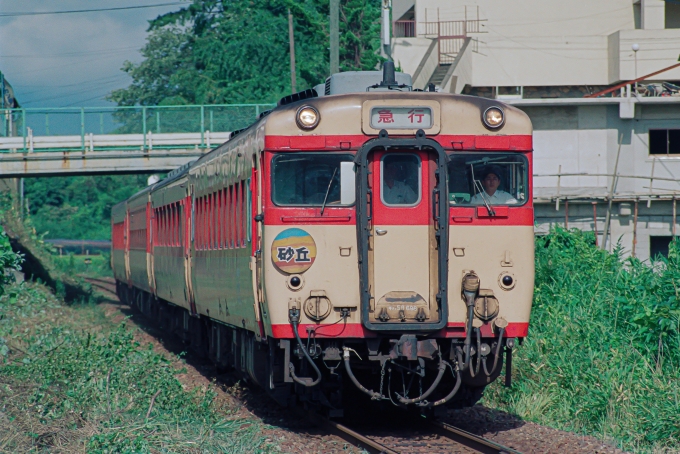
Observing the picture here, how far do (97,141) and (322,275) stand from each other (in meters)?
20.3

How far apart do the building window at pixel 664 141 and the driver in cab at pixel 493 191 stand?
1878 cm

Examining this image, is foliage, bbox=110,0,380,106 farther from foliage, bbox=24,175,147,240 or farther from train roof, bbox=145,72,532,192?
train roof, bbox=145,72,532,192

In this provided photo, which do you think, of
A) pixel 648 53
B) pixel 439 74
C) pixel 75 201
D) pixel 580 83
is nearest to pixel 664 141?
pixel 648 53

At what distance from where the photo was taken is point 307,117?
8.70 meters

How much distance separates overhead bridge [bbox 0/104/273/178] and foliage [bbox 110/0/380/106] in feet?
22.4

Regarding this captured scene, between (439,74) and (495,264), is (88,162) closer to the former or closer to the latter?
(439,74)

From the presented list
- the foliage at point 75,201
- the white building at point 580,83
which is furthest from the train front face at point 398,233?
the foliage at point 75,201

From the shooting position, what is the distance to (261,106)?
29.0m

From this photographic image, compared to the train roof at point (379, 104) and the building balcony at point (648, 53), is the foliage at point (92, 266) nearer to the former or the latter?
the building balcony at point (648, 53)

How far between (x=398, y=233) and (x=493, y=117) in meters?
1.42

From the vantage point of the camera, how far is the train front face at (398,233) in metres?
8.51

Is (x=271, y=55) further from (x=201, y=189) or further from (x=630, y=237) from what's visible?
(x=201, y=189)

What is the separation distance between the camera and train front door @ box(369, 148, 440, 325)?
8.50 metres

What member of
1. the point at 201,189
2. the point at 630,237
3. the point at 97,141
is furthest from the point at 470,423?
the point at 97,141
